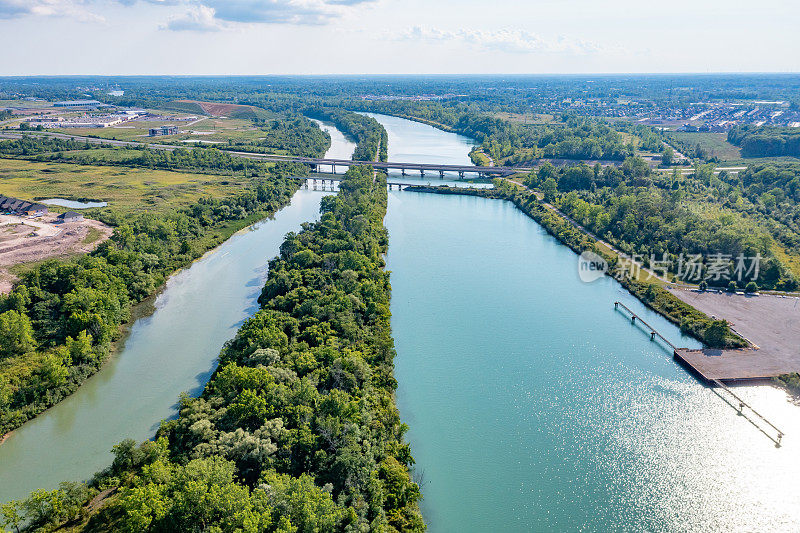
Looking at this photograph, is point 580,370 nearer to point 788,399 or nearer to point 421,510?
point 788,399

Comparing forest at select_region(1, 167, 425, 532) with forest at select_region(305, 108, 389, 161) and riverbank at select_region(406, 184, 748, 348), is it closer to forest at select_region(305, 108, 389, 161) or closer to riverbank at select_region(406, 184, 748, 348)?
riverbank at select_region(406, 184, 748, 348)

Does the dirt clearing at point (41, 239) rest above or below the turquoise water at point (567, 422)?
above

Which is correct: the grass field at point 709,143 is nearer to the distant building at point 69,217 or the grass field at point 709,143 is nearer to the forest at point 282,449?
the forest at point 282,449

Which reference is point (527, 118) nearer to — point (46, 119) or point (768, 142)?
point (768, 142)

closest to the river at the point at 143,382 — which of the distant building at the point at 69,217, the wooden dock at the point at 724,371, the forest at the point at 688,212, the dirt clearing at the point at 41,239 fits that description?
the dirt clearing at the point at 41,239

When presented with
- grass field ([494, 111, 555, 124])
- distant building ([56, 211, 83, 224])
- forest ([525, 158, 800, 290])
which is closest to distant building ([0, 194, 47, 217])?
distant building ([56, 211, 83, 224])

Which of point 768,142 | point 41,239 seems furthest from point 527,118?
point 41,239

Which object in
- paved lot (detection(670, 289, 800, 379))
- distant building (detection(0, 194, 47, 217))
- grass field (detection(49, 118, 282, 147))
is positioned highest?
grass field (detection(49, 118, 282, 147))
